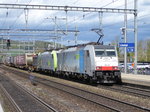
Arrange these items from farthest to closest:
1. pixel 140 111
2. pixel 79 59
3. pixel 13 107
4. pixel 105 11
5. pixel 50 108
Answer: pixel 105 11 < pixel 79 59 < pixel 13 107 < pixel 50 108 < pixel 140 111

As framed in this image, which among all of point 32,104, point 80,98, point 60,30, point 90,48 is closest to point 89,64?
point 90,48

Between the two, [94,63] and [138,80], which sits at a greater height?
[94,63]

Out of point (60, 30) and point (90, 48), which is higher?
point (60, 30)

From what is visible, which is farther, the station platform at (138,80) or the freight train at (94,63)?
the station platform at (138,80)

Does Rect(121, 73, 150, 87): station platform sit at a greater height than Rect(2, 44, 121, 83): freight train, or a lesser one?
lesser

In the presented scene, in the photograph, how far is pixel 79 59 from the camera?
2734cm

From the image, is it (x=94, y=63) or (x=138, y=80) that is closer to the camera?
(x=94, y=63)

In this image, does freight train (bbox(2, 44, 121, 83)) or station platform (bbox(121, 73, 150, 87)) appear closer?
freight train (bbox(2, 44, 121, 83))

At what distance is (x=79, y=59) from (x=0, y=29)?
2804 centimetres

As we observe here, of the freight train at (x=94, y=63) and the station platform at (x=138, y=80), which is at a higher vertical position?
the freight train at (x=94, y=63)

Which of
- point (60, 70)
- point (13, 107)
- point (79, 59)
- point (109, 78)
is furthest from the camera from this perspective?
point (60, 70)

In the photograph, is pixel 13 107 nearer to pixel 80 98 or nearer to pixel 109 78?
pixel 80 98

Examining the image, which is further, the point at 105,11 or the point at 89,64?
the point at 105,11

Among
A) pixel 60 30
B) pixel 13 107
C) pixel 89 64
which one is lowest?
pixel 13 107
